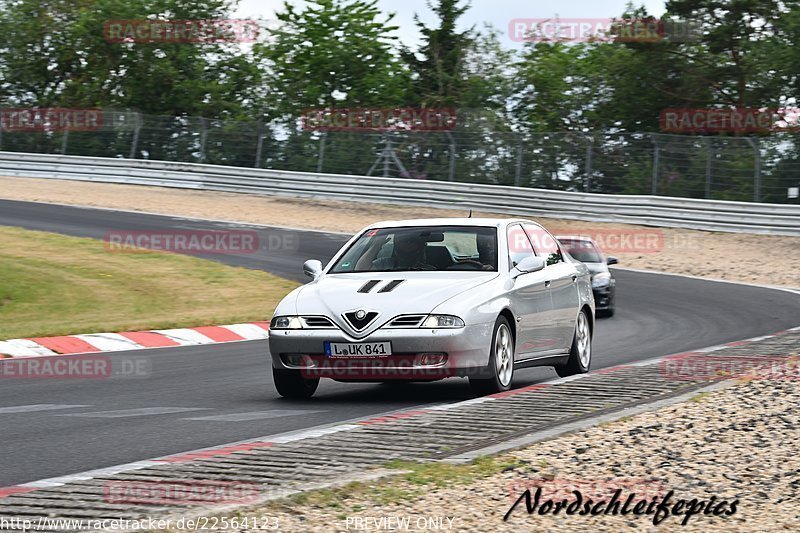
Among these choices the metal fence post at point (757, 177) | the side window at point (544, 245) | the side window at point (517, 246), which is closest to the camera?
the side window at point (517, 246)

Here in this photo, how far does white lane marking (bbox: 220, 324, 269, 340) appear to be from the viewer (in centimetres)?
1619

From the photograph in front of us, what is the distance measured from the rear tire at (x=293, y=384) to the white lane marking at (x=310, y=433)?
79.5 inches

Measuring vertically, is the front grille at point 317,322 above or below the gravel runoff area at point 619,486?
above

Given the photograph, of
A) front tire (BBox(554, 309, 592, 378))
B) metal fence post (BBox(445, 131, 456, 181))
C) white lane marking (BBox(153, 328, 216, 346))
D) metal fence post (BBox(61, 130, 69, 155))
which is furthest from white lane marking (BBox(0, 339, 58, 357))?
metal fence post (BBox(61, 130, 69, 155))

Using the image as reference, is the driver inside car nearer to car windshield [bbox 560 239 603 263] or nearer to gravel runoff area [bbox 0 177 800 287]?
car windshield [bbox 560 239 603 263]

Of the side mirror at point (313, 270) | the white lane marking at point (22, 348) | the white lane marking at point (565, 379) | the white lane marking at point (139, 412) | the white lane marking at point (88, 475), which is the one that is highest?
the side mirror at point (313, 270)

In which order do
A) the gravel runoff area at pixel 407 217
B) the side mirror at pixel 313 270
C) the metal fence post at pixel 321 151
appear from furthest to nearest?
1. the metal fence post at pixel 321 151
2. the gravel runoff area at pixel 407 217
3. the side mirror at pixel 313 270

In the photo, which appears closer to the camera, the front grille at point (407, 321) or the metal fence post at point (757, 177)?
the front grille at point (407, 321)

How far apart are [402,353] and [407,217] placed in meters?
24.4

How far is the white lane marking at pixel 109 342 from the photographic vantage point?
47.1ft

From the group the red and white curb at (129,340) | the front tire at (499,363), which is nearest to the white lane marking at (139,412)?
the front tire at (499,363)

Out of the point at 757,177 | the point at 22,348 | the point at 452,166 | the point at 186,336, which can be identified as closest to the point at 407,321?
the point at 22,348

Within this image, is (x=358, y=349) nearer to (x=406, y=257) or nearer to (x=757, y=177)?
(x=406, y=257)

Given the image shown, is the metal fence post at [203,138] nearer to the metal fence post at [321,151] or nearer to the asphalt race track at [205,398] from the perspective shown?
the metal fence post at [321,151]
